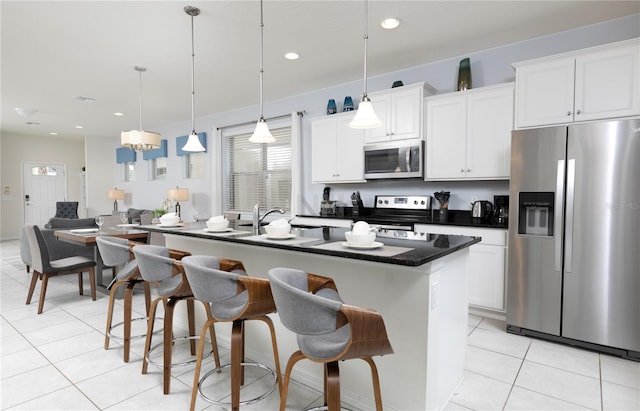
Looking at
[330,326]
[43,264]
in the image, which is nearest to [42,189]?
[43,264]

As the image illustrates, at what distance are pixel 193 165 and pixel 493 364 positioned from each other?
6.49 m

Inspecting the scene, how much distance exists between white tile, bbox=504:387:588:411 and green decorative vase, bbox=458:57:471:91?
2838 mm

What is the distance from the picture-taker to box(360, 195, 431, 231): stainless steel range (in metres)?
3.78

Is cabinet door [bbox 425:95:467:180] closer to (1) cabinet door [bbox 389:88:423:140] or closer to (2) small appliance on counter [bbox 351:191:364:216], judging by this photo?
(1) cabinet door [bbox 389:88:423:140]

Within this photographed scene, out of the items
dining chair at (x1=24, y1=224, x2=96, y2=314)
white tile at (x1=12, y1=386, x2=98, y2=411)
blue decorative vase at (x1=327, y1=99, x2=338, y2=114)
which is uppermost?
blue decorative vase at (x1=327, y1=99, x2=338, y2=114)

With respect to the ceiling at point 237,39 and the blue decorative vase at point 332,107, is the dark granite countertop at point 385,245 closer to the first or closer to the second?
the ceiling at point 237,39

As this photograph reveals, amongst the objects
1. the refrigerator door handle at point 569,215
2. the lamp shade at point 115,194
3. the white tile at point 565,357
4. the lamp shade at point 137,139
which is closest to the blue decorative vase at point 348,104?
the lamp shade at point 137,139

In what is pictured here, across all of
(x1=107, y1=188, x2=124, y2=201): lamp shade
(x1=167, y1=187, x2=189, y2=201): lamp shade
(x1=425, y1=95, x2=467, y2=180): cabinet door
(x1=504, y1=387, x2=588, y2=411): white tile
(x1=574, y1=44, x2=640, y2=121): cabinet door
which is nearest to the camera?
(x1=504, y1=387, x2=588, y2=411): white tile

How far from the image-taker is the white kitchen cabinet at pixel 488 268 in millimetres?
3203

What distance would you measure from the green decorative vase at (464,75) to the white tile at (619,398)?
9.18 feet

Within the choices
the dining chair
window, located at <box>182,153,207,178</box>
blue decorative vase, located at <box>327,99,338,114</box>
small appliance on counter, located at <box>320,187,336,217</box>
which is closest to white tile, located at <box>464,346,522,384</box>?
small appliance on counter, located at <box>320,187,336,217</box>

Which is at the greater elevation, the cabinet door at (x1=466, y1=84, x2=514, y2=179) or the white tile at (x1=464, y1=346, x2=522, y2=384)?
the cabinet door at (x1=466, y1=84, x2=514, y2=179)

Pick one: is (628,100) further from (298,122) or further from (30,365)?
(30,365)

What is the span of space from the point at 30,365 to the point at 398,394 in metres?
2.54
